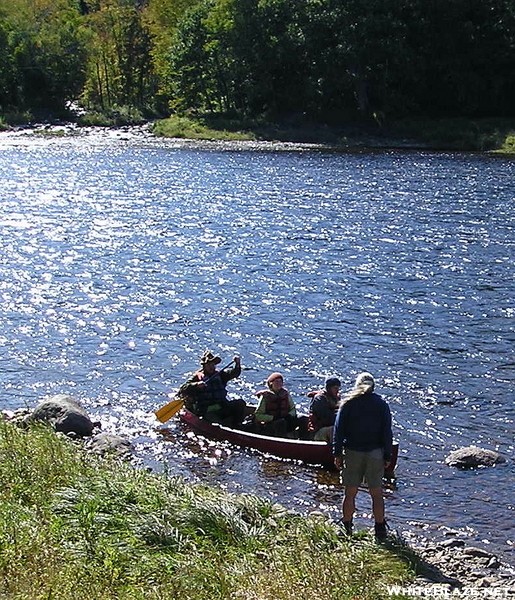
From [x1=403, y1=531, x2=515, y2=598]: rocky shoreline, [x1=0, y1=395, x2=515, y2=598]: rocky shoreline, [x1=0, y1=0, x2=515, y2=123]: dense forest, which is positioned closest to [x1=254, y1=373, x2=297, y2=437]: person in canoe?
[x1=0, y1=395, x2=515, y2=598]: rocky shoreline

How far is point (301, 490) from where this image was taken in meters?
15.8

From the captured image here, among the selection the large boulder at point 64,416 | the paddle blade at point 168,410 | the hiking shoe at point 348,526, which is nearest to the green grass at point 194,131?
the paddle blade at point 168,410

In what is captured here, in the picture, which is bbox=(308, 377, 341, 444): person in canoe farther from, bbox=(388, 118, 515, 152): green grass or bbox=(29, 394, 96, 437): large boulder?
bbox=(388, 118, 515, 152): green grass

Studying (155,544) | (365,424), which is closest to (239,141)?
(365,424)

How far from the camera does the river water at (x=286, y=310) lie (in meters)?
16.9

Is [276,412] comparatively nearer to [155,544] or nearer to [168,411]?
[168,411]

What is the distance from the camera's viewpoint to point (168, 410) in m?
18.7

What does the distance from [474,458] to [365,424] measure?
4.53 metres

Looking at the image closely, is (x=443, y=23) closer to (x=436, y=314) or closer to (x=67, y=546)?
(x=436, y=314)

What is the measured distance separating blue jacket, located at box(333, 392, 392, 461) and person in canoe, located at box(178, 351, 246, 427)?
6074mm

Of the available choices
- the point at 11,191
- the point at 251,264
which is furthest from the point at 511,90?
the point at 251,264

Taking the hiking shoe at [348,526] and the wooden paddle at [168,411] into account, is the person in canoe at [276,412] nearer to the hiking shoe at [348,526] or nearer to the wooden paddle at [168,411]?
the wooden paddle at [168,411]

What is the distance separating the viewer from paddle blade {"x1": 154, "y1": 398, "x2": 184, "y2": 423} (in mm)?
18656

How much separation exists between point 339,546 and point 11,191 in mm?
43856
